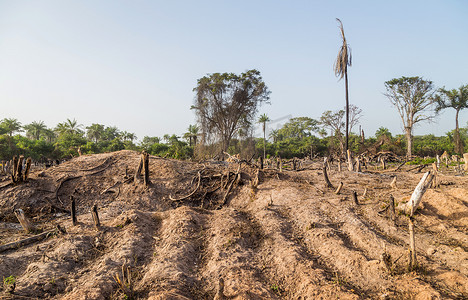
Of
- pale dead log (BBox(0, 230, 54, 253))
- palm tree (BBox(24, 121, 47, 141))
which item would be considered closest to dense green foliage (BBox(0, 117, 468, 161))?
palm tree (BBox(24, 121, 47, 141))

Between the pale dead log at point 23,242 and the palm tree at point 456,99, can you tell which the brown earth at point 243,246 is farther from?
the palm tree at point 456,99

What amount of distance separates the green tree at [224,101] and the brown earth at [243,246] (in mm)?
20647

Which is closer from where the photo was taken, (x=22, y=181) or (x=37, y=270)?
(x=37, y=270)

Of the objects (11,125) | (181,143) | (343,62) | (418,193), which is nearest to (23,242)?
(418,193)

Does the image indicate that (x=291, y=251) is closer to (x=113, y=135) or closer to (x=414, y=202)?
(x=414, y=202)

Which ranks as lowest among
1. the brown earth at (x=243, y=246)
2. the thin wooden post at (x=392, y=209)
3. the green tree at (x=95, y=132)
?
the brown earth at (x=243, y=246)

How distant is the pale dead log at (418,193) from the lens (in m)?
5.80

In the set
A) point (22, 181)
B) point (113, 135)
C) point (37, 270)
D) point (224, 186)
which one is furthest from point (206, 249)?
point (113, 135)

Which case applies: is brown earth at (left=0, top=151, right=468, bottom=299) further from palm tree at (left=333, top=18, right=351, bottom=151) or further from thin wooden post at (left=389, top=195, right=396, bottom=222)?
palm tree at (left=333, top=18, right=351, bottom=151)

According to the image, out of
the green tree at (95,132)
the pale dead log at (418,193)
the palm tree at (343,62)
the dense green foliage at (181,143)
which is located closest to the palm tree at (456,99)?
the dense green foliage at (181,143)

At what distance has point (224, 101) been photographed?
29.7 m

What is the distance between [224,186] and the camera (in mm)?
9430

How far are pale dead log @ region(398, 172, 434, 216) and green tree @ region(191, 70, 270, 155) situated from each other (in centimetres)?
2375

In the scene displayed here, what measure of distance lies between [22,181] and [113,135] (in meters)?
49.6
